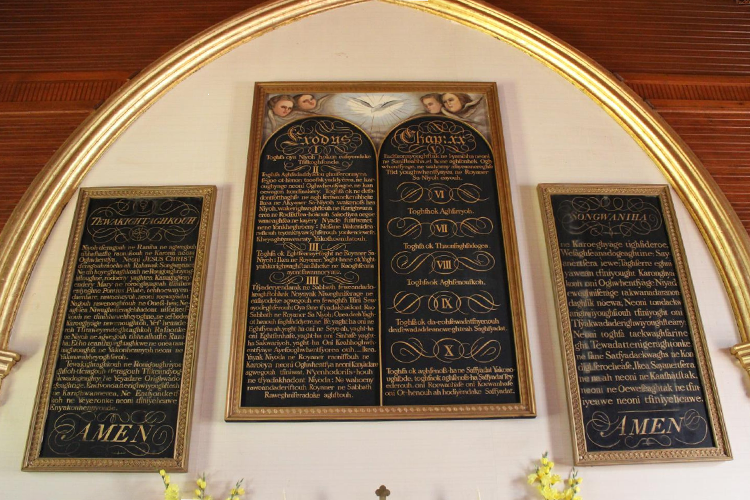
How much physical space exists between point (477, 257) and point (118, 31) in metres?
3.64

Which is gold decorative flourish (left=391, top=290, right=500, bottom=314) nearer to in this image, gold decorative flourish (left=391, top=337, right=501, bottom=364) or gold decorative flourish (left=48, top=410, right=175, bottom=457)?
gold decorative flourish (left=391, top=337, right=501, bottom=364)

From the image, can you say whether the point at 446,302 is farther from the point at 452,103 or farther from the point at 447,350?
the point at 452,103

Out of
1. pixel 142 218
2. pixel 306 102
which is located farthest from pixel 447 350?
pixel 142 218

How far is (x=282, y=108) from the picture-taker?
4734mm

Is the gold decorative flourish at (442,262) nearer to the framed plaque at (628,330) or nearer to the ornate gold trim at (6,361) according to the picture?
the framed plaque at (628,330)

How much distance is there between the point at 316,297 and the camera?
4.07 m

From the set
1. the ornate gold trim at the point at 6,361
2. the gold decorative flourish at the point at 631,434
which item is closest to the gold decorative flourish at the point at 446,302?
the gold decorative flourish at the point at 631,434

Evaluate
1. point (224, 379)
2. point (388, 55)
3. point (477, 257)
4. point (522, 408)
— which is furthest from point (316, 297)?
point (388, 55)

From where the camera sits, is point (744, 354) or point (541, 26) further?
point (541, 26)

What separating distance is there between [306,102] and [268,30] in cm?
85

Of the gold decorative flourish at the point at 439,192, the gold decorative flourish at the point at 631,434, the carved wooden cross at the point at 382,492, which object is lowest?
the carved wooden cross at the point at 382,492

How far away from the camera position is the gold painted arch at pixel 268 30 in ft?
13.8

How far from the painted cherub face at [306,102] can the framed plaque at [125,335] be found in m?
1.03

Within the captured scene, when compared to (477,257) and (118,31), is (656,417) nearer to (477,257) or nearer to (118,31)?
(477,257)
